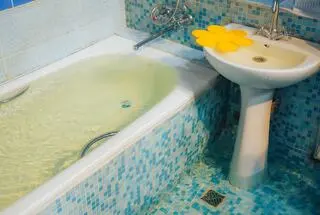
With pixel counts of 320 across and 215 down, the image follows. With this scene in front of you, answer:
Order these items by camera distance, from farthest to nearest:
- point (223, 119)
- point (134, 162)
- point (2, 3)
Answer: point (223, 119) → point (2, 3) → point (134, 162)

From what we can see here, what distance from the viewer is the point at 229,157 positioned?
2.31m

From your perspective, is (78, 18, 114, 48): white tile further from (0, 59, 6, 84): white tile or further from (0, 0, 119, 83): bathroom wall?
(0, 59, 6, 84): white tile

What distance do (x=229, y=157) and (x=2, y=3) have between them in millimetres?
1343

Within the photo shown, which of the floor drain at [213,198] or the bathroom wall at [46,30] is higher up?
the bathroom wall at [46,30]

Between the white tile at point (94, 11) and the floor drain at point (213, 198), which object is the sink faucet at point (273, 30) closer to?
the floor drain at point (213, 198)

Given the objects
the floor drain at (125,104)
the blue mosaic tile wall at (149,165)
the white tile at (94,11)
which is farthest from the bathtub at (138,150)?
the floor drain at (125,104)

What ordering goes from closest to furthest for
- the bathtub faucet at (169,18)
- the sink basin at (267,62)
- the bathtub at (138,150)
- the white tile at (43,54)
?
the bathtub at (138,150) → the sink basin at (267,62) → the white tile at (43,54) → the bathtub faucet at (169,18)

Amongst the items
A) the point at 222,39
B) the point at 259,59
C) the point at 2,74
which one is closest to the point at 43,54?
the point at 2,74

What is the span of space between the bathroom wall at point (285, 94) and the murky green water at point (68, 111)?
12.7 inches

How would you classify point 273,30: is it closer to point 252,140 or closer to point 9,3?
point 252,140

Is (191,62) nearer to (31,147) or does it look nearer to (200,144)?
(200,144)

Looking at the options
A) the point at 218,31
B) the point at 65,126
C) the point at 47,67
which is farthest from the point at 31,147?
the point at 218,31

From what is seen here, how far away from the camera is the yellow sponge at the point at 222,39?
185 cm

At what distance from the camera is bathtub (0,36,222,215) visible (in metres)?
1.50
